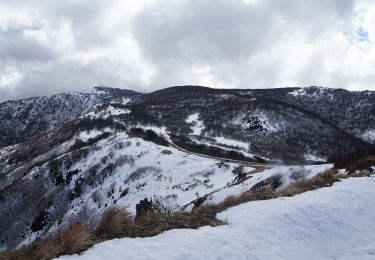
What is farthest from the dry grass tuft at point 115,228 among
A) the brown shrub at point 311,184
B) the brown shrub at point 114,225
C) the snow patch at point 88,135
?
the snow patch at point 88,135

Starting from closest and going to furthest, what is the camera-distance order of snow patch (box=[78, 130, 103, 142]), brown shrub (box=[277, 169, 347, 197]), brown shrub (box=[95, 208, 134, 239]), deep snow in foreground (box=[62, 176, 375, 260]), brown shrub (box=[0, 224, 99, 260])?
brown shrub (box=[0, 224, 99, 260])
deep snow in foreground (box=[62, 176, 375, 260])
brown shrub (box=[95, 208, 134, 239])
brown shrub (box=[277, 169, 347, 197])
snow patch (box=[78, 130, 103, 142])

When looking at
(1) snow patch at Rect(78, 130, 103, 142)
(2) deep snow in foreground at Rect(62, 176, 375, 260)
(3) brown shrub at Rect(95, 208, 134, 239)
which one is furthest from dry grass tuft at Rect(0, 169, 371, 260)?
(1) snow patch at Rect(78, 130, 103, 142)

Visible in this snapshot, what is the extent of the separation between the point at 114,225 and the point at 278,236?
4345 mm

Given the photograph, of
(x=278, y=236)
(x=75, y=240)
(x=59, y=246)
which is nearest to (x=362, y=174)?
(x=278, y=236)

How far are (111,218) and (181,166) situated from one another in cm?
7926

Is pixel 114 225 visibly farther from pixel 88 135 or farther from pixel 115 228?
pixel 88 135

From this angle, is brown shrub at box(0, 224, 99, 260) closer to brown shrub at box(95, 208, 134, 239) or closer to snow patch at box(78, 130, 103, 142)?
brown shrub at box(95, 208, 134, 239)

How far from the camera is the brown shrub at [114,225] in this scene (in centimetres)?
1134

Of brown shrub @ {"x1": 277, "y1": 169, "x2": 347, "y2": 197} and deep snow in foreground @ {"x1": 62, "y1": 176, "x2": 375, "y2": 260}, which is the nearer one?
deep snow in foreground @ {"x1": 62, "y1": 176, "x2": 375, "y2": 260}

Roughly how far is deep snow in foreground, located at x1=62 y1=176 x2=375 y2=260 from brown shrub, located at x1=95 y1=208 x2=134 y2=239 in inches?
17.7

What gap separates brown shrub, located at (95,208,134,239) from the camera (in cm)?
1134

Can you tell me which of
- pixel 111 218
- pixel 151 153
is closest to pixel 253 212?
pixel 111 218

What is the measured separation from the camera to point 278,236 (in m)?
12.1

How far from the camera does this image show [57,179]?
126062mm
